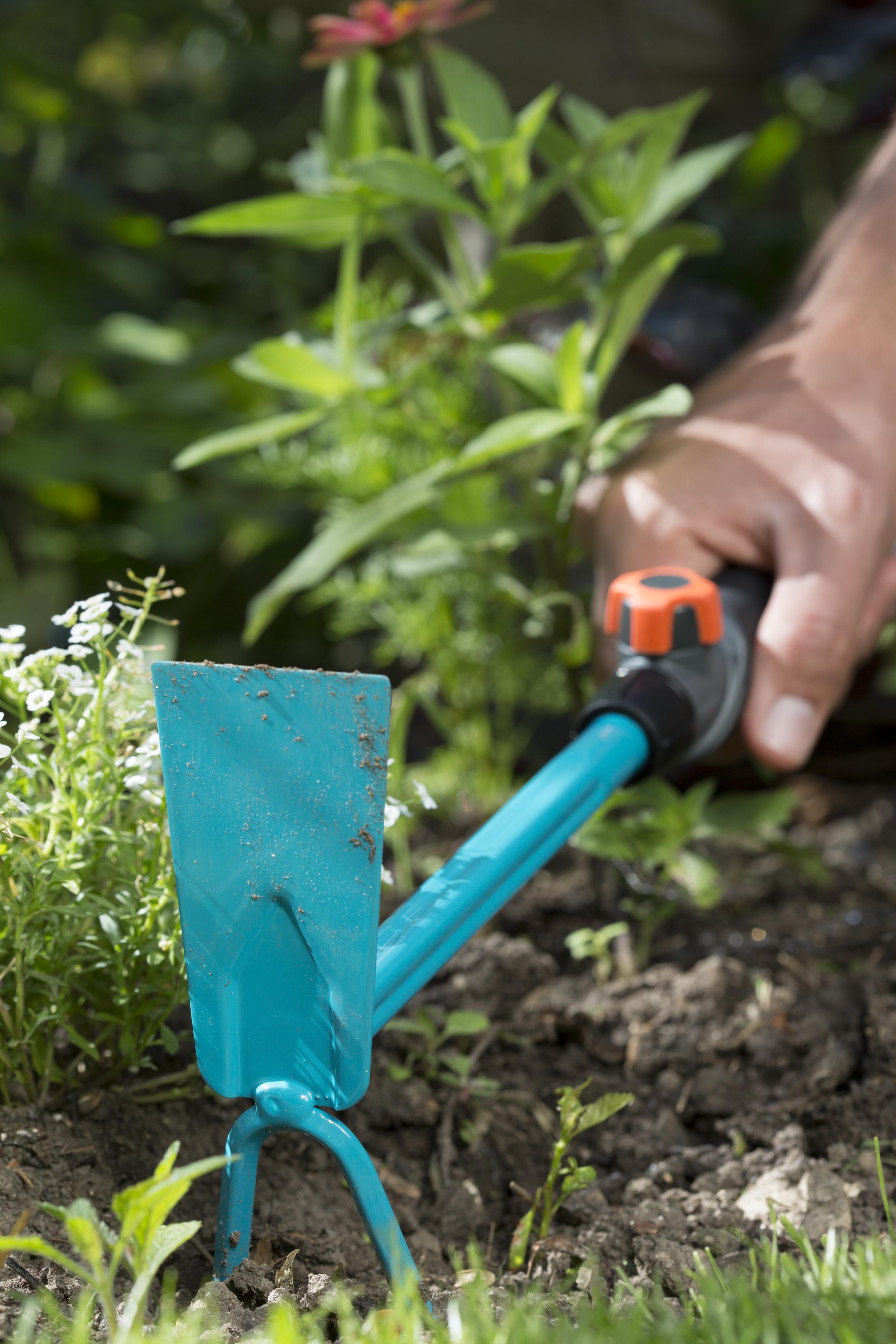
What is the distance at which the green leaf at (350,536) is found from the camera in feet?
3.32

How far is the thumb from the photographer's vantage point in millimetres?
950

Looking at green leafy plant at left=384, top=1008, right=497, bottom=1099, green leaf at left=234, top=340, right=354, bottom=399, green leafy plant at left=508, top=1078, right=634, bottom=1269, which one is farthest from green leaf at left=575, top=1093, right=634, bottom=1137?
green leaf at left=234, top=340, right=354, bottom=399

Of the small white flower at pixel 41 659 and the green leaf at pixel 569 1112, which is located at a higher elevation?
the small white flower at pixel 41 659

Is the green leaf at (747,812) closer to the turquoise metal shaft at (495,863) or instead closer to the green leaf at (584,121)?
the turquoise metal shaft at (495,863)

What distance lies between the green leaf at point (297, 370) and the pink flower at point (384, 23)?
27 centimetres

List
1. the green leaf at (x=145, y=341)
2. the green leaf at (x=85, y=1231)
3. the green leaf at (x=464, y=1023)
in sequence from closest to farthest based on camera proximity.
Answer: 1. the green leaf at (x=85, y=1231)
2. the green leaf at (x=464, y=1023)
3. the green leaf at (x=145, y=341)

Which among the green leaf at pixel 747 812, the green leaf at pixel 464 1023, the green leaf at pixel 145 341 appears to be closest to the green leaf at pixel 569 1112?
the green leaf at pixel 464 1023

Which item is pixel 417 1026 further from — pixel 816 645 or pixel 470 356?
pixel 470 356

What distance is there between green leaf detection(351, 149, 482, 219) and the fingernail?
0.52m

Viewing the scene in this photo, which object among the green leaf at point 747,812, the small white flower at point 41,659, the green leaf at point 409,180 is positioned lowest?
the green leaf at point 747,812

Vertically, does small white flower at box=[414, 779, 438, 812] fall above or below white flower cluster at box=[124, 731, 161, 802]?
below

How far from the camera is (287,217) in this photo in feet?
3.34

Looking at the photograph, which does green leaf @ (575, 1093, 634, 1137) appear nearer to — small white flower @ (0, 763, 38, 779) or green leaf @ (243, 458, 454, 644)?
small white flower @ (0, 763, 38, 779)

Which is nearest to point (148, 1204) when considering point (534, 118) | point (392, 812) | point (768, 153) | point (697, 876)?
point (392, 812)
